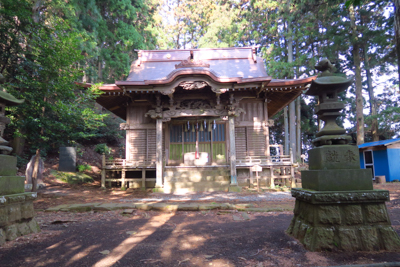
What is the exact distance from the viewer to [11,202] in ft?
12.5

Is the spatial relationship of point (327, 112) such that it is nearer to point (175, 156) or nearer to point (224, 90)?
point (224, 90)

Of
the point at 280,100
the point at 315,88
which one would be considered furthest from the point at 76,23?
the point at 315,88

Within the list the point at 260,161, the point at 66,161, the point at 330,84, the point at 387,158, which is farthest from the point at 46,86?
the point at 387,158

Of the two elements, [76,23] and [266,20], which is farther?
[266,20]

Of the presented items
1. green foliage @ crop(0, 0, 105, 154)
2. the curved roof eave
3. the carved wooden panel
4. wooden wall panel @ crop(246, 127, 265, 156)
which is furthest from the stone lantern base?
the carved wooden panel

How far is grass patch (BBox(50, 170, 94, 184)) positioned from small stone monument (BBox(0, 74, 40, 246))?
27.4ft

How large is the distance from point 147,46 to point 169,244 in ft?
78.1

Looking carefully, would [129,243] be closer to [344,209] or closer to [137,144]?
[344,209]

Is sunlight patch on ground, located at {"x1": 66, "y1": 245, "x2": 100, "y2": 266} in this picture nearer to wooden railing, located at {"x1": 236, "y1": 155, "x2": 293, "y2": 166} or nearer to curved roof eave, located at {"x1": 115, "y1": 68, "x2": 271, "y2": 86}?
curved roof eave, located at {"x1": 115, "y1": 68, "x2": 271, "y2": 86}

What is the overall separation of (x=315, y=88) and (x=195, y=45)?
2744 cm

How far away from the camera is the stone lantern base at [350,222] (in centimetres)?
321

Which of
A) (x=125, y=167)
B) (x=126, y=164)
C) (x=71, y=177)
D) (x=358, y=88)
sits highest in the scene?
(x=358, y=88)

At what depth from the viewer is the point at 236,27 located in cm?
2269

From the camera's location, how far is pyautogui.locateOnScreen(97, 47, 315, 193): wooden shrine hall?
9984 mm
